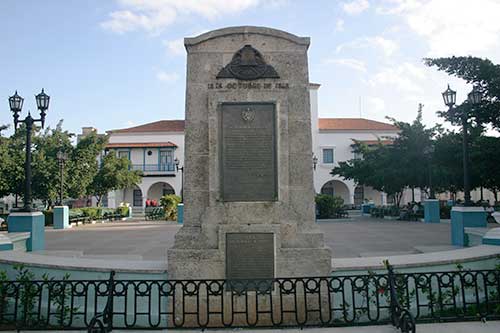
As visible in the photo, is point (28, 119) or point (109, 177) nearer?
point (28, 119)

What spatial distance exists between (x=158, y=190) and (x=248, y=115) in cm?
4965

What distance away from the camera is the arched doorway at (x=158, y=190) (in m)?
53.8

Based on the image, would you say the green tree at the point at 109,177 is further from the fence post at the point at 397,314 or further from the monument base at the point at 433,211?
the fence post at the point at 397,314

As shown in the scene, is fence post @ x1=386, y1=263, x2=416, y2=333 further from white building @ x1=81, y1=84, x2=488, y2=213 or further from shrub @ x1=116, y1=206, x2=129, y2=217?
white building @ x1=81, y1=84, x2=488, y2=213

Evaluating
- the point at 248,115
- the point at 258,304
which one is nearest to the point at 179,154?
the point at 248,115

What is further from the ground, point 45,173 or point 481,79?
point 481,79

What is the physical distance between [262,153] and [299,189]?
775mm

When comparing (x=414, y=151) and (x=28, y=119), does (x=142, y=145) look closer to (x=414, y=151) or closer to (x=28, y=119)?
(x=414, y=151)

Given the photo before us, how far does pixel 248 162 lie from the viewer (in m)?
6.09

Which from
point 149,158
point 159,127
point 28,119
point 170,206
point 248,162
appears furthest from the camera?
point 159,127

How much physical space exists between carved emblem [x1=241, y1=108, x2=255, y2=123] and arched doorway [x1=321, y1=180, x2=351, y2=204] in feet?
157

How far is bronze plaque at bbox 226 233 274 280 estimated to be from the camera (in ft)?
19.1

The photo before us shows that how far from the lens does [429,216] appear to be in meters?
22.8

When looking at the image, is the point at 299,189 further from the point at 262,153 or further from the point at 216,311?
the point at 216,311
